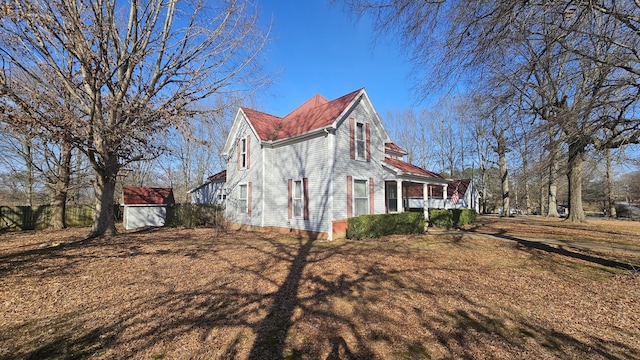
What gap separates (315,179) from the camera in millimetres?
13344

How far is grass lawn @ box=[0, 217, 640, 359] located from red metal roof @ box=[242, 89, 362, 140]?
23.4ft

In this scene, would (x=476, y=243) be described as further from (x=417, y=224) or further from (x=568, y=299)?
(x=568, y=299)

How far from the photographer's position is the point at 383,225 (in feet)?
42.3

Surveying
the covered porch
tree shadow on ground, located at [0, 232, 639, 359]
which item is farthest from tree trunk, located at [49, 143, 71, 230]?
the covered porch

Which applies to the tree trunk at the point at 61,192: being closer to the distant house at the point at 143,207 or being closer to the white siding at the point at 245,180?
the distant house at the point at 143,207

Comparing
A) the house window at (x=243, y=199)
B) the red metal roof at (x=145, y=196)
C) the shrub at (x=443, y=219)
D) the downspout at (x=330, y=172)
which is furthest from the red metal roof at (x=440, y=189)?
the red metal roof at (x=145, y=196)

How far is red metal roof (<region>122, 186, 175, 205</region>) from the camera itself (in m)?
20.9

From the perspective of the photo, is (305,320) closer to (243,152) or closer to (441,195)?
(243,152)

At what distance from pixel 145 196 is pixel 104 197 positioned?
383 inches

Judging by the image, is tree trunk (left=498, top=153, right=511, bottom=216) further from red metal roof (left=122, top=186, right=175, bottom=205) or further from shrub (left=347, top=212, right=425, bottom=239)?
red metal roof (left=122, top=186, right=175, bottom=205)

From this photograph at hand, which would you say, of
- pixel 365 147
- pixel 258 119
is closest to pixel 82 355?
pixel 365 147

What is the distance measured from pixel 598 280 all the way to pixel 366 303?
5848 mm

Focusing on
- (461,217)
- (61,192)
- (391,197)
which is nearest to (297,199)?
(391,197)

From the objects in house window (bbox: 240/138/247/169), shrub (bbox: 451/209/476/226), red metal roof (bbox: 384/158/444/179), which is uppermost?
house window (bbox: 240/138/247/169)
